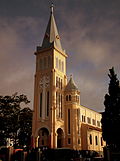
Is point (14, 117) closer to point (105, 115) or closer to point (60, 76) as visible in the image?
point (60, 76)

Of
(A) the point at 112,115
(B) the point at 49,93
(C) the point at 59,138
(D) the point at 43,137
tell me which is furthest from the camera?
(B) the point at 49,93

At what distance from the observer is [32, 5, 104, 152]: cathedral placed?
61.8 metres

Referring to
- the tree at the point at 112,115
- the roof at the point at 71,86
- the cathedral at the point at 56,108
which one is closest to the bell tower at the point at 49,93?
the cathedral at the point at 56,108

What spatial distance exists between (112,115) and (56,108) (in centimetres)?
2381

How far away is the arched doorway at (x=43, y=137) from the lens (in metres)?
63.5

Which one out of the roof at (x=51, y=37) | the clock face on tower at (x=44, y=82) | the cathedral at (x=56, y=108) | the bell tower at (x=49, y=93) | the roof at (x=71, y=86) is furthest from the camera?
the roof at (x=51, y=37)

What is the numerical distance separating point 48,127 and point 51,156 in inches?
781

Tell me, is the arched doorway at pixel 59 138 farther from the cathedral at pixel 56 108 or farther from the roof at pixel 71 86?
the roof at pixel 71 86

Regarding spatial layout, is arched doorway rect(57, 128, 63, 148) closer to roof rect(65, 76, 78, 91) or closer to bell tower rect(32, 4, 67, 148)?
bell tower rect(32, 4, 67, 148)

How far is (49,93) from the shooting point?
64562mm

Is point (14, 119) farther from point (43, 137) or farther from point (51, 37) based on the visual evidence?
point (51, 37)

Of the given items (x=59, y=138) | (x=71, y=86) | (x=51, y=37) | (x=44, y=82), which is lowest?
(x=59, y=138)

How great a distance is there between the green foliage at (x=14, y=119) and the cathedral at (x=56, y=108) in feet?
16.4

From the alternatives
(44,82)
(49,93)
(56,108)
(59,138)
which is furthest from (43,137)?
(44,82)
